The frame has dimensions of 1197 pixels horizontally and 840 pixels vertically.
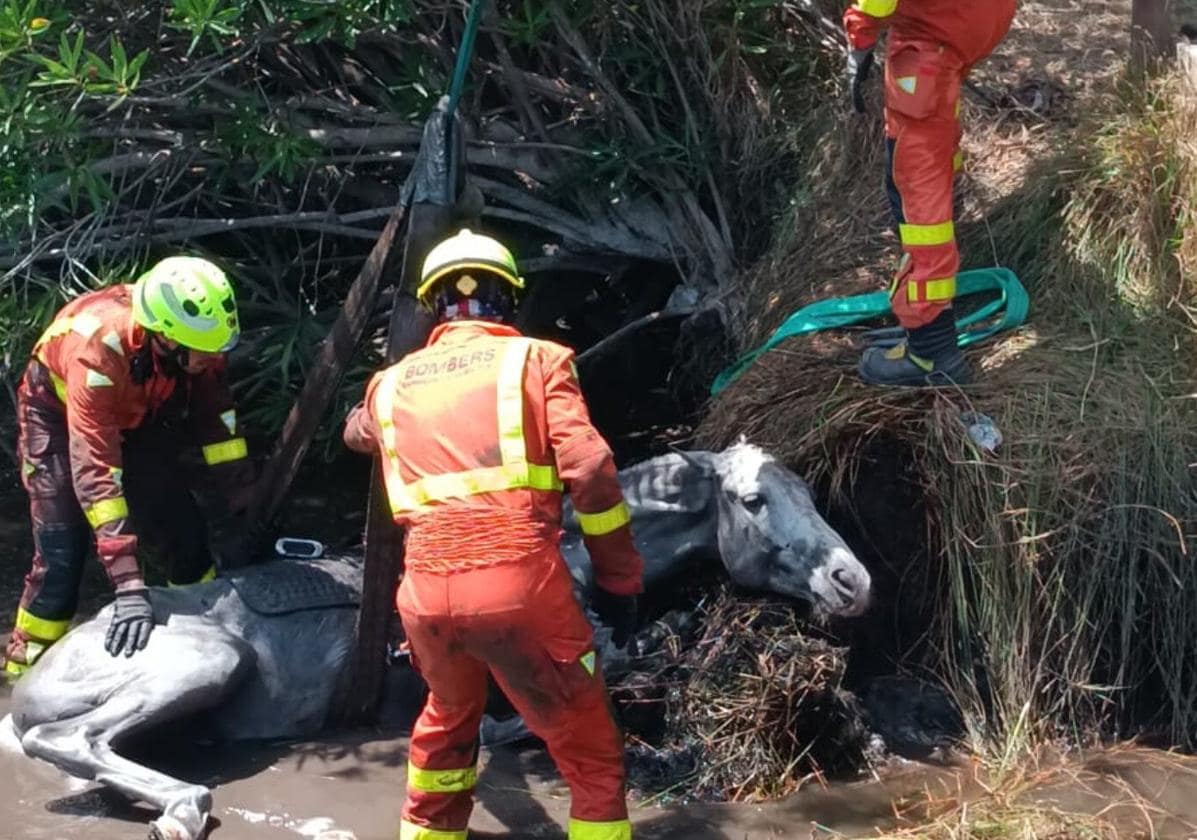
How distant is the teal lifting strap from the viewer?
7012 mm

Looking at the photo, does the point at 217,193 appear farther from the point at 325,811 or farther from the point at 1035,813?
the point at 1035,813

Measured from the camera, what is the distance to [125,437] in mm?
6711

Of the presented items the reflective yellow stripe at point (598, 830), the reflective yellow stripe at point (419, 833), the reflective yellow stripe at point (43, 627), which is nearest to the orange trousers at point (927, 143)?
the reflective yellow stripe at point (598, 830)

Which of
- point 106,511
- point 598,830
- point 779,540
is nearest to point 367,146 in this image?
point 106,511

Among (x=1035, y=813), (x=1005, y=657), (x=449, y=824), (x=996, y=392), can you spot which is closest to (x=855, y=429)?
(x=996, y=392)

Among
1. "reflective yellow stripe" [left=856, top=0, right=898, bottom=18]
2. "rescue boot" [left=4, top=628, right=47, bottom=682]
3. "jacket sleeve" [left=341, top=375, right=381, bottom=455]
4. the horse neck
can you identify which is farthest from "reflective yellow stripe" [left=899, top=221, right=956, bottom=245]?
"rescue boot" [left=4, top=628, right=47, bottom=682]

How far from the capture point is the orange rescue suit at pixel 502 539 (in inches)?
191

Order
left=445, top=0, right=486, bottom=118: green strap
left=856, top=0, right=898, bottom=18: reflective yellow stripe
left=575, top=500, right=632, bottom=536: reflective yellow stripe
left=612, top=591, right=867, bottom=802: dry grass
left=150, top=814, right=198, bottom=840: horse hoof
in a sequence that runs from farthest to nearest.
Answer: left=856, top=0, right=898, bottom=18: reflective yellow stripe, left=445, top=0, right=486, bottom=118: green strap, left=612, top=591, right=867, bottom=802: dry grass, left=150, top=814, right=198, bottom=840: horse hoof, left=575, top=500, right=632, bottom=536: reflective yellow stripe

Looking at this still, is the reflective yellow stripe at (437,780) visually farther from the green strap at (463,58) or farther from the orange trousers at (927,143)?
the orange trousers at (927,143)

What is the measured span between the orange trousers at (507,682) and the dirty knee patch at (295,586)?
1382 millimetres

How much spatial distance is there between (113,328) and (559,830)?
248 cm

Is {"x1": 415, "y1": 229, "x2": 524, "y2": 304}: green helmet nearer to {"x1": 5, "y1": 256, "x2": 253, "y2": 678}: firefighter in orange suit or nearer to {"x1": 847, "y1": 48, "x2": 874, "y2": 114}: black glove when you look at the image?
{"x1": 5, "y1": 256, "x2": 253, "y2": 678}: firefighter in orange suit

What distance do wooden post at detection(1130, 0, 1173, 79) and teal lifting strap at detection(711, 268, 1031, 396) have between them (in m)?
1.21

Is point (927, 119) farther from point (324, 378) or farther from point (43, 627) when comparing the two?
point (43, 627)
